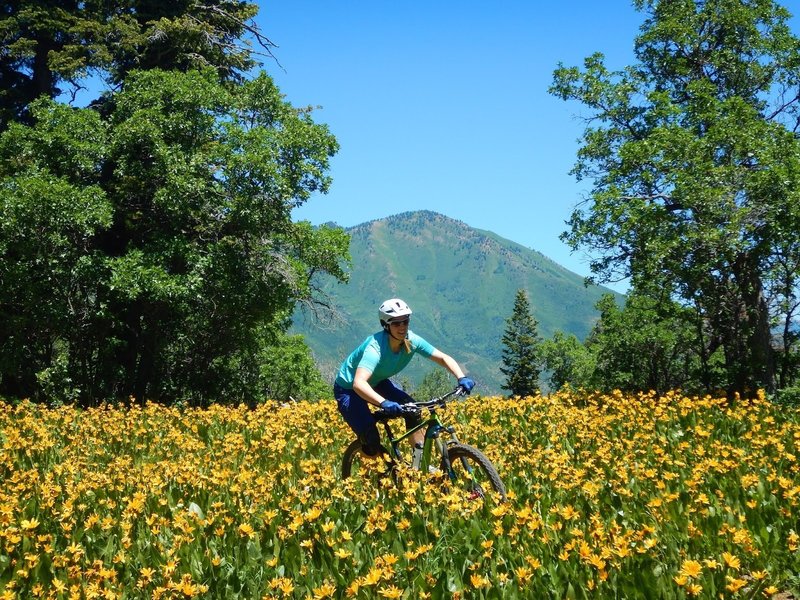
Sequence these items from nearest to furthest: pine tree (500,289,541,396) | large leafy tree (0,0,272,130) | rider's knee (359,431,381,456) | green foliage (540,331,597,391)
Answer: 1. rider's knee (359,431,381,456)
2. large leafy tree (0,0,272,130)
3. green foliage (540,331,597,391)
4. pine tree (500,289,541,396)

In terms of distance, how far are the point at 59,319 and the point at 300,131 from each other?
825cm

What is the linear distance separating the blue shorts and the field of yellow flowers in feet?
1.67

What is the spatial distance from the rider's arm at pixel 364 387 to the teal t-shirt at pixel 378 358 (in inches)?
2.1

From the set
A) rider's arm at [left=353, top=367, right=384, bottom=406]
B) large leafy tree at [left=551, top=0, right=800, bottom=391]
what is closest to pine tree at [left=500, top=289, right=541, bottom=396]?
large leafy tree at [left=551, top=0, right=800, bottom=391]

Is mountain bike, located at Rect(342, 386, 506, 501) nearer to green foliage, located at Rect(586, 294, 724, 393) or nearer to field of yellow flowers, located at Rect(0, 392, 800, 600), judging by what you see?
field of yellow flowers, located at Rect(0, 392, 800, 600)

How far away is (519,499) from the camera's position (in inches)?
245

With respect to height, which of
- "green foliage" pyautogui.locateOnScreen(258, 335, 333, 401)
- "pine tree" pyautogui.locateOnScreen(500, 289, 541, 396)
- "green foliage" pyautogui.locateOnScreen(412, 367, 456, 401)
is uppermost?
"pine tree" pyautogui.locateOnScreen(500, 289, 541, 396)

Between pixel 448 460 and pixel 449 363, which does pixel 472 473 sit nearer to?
pixel 448 460

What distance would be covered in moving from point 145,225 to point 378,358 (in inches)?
615

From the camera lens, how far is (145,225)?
65.7 ft

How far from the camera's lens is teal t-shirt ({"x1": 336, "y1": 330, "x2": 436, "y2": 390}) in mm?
6426

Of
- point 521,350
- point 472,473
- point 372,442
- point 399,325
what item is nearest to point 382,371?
point 399,325

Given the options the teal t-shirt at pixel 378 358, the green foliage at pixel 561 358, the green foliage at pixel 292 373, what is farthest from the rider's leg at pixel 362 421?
the green foliage at pixel 561 358

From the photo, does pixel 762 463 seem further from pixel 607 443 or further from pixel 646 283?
pixel 646 283
